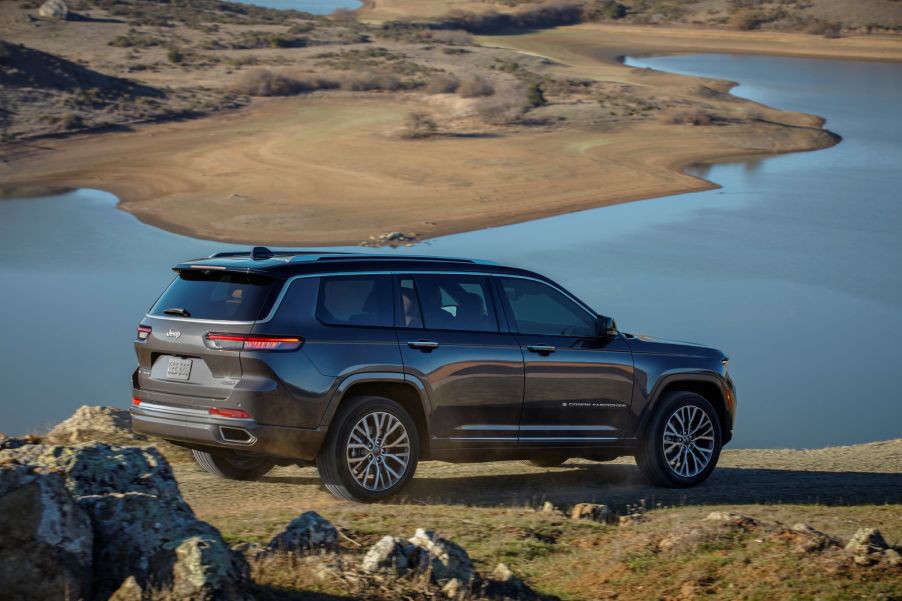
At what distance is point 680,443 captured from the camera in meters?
10.1

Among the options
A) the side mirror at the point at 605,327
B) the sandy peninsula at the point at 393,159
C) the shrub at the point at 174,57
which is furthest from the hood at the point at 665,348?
the shrub at the point at 174,57

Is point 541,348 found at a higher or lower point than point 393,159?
higher

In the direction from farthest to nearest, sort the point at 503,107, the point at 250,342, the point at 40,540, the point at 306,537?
the point at 503,107, the point at 250,342, the point at 306,537, the point at 40,540

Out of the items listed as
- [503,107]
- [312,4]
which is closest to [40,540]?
[503,107]

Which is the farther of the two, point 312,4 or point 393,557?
point 312,4

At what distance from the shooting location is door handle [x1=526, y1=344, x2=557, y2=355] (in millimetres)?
9203

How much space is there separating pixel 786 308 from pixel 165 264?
14.6 m

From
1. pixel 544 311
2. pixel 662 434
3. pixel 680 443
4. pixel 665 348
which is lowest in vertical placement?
pixel 680 443

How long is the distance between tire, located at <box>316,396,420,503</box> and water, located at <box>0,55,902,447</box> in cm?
1072

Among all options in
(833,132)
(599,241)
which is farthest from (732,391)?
(833,132)

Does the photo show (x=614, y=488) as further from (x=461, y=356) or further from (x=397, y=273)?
(x=397, y=273)

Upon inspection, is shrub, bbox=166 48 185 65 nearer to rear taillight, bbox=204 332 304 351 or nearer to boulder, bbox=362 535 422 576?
rear taillight, bbox=204 332 304 351

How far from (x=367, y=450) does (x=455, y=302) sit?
1.22 meters

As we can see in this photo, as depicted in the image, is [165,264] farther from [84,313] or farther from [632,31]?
[632,31]
